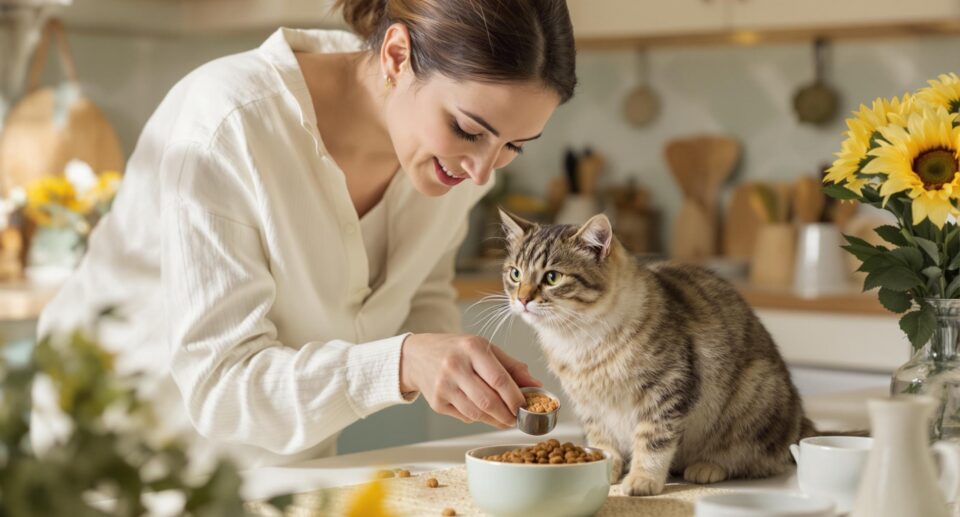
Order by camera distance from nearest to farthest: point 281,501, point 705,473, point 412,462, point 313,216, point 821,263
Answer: point 281,501 < point 705,473 < point 412,462 < point 313,216 < point 821,263

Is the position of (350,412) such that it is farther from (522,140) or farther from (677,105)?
(677,105)

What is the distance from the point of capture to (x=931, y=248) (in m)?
1.22

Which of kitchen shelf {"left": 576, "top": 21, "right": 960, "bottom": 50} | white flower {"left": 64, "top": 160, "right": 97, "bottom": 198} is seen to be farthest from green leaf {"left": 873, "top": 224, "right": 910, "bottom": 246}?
white flower {"left": 64, "top": 160, "right": 97, "bottom": 198}

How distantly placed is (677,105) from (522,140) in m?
2.54

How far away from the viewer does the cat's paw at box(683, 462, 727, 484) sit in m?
1.32

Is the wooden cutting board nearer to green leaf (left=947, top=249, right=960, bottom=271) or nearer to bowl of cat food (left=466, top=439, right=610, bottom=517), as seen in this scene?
green leaf (left=947, top=249, right=960, bottom=271)

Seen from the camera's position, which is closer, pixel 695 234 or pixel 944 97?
pixel 944 97

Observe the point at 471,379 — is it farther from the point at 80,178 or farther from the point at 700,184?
the point at 700,184

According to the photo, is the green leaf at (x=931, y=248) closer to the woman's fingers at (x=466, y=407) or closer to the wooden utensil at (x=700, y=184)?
the woman's fingers at (x=466, y=407)

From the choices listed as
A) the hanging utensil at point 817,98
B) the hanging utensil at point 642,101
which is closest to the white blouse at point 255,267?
the hanging utensil at point 817,98

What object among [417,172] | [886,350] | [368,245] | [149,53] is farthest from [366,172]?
[149,53]

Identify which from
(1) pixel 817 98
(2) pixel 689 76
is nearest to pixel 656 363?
(1) pixel 817 98

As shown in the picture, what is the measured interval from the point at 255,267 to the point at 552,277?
1.34 ft

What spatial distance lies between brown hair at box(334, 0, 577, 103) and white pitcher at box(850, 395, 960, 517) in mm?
713
